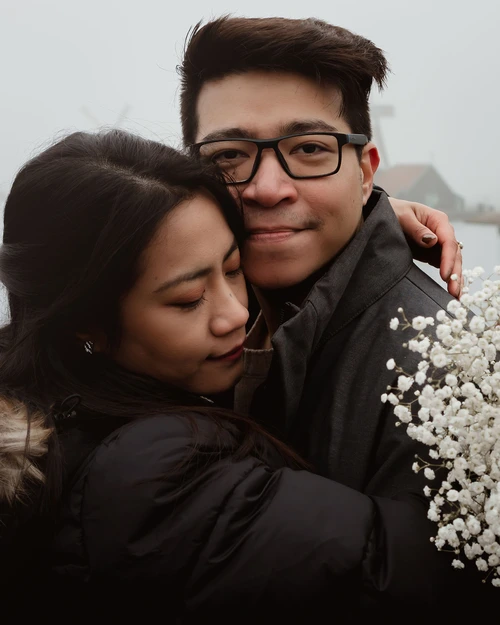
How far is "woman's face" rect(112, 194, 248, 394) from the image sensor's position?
66.8 inches

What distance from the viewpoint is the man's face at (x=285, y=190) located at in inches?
76.9

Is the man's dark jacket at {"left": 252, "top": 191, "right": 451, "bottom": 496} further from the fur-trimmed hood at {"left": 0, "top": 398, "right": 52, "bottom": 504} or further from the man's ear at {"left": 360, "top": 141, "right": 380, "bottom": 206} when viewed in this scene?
the fur-trimmed hood at {"left": 0, "top": 398, "right": 52, "bottom": 504}

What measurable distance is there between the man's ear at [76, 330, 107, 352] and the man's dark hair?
0.80 metres

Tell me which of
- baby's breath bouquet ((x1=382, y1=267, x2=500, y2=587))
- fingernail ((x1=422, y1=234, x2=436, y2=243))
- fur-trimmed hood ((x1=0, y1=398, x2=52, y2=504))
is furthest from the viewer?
fingernail ((x1=422, y1=234, x2=436, y2=243))

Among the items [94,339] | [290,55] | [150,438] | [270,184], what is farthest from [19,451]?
[290,55]

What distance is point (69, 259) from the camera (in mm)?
1720

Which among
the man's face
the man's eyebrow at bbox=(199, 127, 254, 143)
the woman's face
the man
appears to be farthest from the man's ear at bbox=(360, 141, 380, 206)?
the woman's face

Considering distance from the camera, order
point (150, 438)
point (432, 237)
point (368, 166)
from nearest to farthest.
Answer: point (150, 438) < point (432, 237) < point (368, 166)

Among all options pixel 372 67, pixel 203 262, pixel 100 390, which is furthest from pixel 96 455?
pixel 372 67

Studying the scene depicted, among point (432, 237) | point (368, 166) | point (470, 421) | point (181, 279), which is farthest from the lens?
point (368, 166)

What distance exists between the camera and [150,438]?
4.58 feet

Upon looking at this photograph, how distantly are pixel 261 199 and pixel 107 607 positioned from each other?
112cm

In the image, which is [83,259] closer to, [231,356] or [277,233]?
[231,356]

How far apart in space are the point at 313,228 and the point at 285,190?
0.46ft
